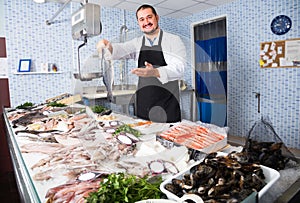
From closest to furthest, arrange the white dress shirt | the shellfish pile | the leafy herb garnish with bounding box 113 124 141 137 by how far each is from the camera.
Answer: the shellfish pile
the white dress shirt
the leafy herb garnish with bounding box 113 124 141 137

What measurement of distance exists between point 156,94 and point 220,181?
35cm

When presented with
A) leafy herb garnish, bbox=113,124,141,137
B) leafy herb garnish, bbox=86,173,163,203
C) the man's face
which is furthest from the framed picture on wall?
leafy herb garnish, bbox=86,173,163,203

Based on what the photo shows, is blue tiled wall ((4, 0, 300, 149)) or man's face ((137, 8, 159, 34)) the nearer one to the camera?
man's face ((137, 8, 159, 34))

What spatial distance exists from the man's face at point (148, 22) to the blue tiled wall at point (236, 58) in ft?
0.22

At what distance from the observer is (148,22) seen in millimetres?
724

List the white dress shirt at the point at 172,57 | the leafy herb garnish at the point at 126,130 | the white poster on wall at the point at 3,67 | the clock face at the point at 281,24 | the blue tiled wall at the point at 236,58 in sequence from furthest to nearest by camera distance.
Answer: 1. the white poster on wall at the point at 3,67
2. the clock face at the point at 281,24
3. the blue tiled wall at the point at 236,58
4. the leafy herb garnish at the point at 126,130
5. the white dress shirt at the point at 172,57

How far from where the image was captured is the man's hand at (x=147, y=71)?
743 millimetres

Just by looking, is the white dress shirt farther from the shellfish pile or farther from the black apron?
the shellfish pile

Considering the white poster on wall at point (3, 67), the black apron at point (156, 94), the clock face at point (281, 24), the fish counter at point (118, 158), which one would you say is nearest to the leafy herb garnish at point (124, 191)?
the fish counter at point (118, 158)

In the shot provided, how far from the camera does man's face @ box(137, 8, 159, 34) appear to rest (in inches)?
28.5

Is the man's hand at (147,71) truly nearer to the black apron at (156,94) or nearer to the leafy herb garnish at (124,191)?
the black apron at (156,94)

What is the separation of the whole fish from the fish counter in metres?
0.20

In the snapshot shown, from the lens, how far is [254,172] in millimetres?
662

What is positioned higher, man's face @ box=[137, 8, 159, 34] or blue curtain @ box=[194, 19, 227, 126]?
man's face @ box=[137, 8, 159, 34]
